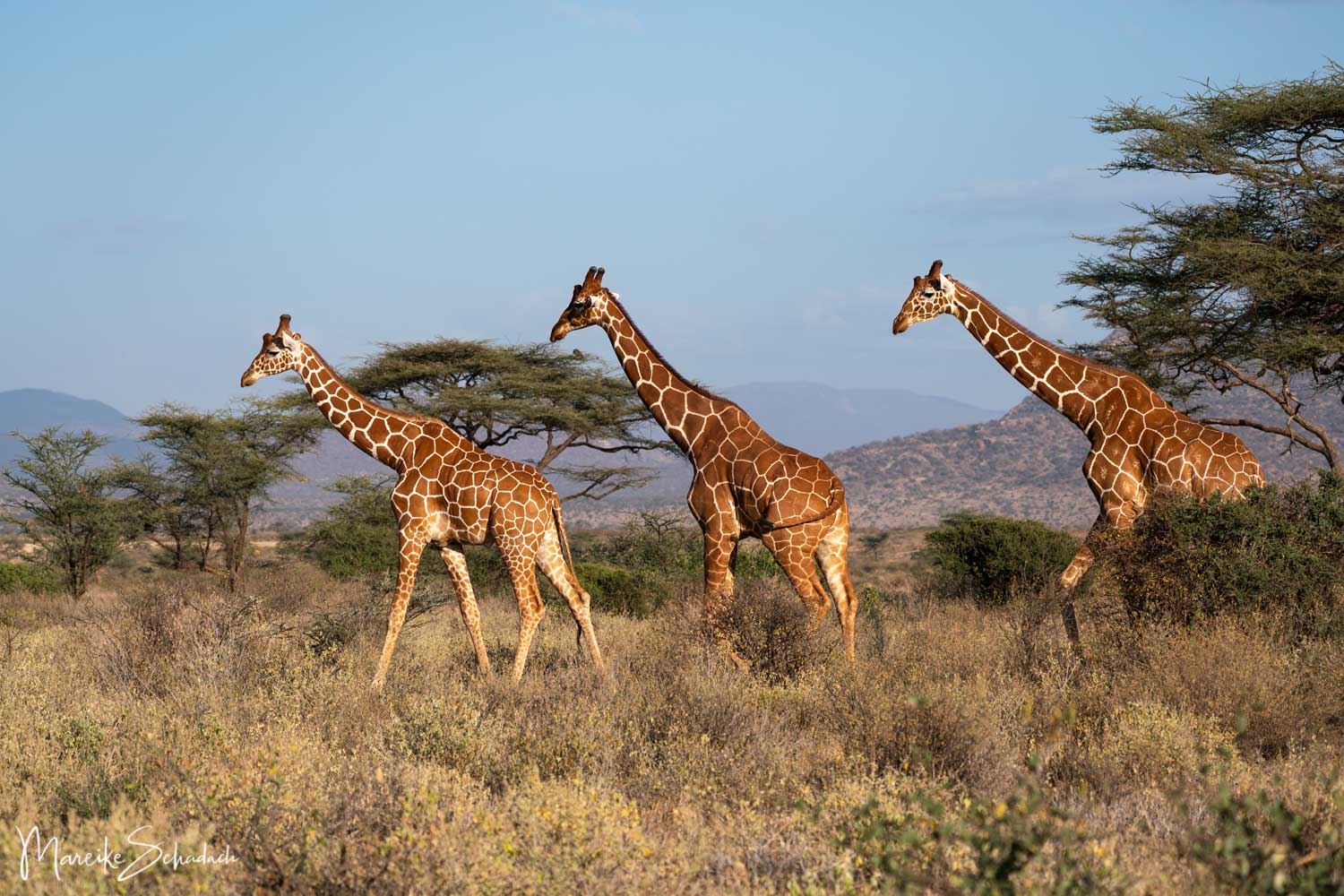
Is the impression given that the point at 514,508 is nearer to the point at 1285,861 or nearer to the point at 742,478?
the point at 742,478

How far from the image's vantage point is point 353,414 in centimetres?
1027

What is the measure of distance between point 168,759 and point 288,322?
195 inches

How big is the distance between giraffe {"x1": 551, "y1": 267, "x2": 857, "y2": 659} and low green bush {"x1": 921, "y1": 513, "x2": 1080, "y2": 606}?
913 centimetres

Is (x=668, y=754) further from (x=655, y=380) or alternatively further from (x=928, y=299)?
(x=928, y=299)

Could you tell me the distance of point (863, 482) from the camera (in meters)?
81.0

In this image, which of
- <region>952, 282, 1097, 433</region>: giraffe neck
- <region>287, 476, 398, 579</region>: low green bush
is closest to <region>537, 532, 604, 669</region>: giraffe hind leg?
<region>952, 282, 1097, 433</region>: giraffe neck

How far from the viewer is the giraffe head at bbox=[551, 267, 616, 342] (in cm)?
973

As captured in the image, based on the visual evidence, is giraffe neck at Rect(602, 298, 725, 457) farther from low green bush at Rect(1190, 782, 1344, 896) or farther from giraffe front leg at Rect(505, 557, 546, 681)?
low green bush at Rect(1190, 782, 1344, 896)

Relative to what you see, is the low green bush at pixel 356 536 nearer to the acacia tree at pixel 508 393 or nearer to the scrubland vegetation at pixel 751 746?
the acacia tree at pixel 508 393

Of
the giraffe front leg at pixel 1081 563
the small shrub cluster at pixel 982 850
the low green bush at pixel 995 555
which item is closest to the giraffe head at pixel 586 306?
the giraffe front leg at pixel 1081 563

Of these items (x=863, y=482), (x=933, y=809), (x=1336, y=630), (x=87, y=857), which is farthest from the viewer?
(x=863, y=482)

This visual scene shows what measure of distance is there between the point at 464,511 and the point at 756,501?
7.72 feet

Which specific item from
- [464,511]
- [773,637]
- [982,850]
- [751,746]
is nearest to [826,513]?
[773,637]

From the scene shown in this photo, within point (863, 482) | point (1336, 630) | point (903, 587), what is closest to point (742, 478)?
point (1336, 630)
